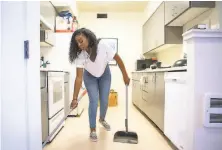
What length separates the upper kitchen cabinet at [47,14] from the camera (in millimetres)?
3020

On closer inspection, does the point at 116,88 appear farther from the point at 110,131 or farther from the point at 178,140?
the point at 178,140

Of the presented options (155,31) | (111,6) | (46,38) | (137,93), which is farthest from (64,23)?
(137,93)

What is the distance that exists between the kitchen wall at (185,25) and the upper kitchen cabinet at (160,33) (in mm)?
140

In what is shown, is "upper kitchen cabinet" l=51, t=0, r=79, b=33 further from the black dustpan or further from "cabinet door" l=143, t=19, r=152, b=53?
the black dustpan

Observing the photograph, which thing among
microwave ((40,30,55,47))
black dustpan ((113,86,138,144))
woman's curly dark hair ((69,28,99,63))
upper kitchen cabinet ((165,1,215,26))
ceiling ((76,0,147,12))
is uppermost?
ceiling ((76,0,147,12))

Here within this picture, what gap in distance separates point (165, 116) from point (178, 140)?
39 cm

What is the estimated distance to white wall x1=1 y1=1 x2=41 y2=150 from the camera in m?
0.72

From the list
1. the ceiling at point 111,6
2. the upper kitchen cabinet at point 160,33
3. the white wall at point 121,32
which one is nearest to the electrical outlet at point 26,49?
the upper kitchen cabinet at point 160,33

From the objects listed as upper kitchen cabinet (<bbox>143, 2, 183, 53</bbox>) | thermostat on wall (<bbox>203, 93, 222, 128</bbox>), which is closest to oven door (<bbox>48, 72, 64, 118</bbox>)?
thermostat on wall (<bbox>203, 93, 222, 128</bbox>)

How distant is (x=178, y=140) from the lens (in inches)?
68.4

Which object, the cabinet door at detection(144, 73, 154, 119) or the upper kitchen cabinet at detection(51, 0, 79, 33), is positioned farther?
the upper kitchen cabinet at detection(51, 0, 79, 33)

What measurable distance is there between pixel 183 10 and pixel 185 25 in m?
0.68

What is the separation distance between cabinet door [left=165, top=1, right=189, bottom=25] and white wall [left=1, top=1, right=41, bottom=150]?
2.20m

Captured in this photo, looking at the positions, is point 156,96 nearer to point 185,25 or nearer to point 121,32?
point 185,25
